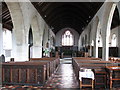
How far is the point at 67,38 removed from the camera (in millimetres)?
29828

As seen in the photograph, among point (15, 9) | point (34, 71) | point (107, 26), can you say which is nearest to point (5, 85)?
point (34, 71)

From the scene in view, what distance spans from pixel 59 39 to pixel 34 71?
959 inches

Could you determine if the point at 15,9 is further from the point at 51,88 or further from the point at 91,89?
the point at 91,89

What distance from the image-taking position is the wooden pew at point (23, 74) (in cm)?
566

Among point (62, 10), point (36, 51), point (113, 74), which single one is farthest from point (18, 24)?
point (62, 10)

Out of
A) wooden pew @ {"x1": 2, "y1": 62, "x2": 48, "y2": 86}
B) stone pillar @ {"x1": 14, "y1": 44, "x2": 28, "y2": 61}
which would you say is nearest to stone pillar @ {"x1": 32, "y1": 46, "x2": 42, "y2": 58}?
stone pillar @ {"x1": 14, "y1": 44, "x2": 28, "y2": 61}

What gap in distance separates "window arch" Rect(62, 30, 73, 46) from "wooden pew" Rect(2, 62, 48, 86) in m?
24.1

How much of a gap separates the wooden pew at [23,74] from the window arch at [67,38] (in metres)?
24.1

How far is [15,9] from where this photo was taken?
25.1ft

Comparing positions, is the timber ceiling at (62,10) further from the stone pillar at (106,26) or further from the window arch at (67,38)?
the window arch at (67,38)

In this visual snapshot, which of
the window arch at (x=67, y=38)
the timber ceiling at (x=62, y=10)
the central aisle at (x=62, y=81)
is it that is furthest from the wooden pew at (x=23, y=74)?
the window arch at (x=67, y=38)

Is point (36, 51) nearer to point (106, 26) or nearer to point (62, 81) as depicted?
point (106, 26)

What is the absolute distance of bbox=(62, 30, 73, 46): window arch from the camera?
29.8 meters

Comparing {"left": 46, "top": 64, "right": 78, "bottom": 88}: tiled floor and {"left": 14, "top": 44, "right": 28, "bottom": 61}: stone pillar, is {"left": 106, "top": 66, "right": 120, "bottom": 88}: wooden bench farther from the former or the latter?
{"left": 14, "top": 44, "right": 28, "bottom": 61}: stone pillar
